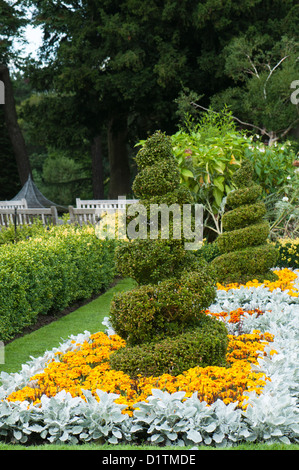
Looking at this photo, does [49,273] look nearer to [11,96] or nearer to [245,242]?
[245,242]

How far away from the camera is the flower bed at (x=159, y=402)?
3385 mm

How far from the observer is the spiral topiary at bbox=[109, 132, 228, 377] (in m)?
4.03

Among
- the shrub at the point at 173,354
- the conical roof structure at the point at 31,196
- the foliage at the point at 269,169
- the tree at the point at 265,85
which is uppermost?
the tree at the point at 265,85

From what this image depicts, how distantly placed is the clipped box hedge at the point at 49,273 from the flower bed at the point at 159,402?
5.94 feet

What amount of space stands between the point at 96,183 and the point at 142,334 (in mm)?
19842

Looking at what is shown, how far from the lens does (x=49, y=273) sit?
7.17m

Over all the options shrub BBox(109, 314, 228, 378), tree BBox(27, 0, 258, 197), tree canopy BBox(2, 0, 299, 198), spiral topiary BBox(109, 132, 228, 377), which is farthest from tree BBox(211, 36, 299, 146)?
shrub BBox(109, 314, 228, 378)

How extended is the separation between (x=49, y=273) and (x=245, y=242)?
269 cm

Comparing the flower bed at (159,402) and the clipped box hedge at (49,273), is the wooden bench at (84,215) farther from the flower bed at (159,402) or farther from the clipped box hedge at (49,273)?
the flower bed at (159,402)

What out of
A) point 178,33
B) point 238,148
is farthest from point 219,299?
point 178,33

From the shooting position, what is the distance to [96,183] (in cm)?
2362

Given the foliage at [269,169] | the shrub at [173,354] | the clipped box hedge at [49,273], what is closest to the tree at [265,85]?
the foliage at [269,169]

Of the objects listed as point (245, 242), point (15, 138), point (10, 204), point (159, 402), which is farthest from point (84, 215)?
point (15, 138)

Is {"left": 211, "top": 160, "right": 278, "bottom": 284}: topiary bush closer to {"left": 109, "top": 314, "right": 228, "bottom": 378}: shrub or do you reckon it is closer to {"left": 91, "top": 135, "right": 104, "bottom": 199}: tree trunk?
{"left": 109, "top": 314, "right": 228, "bottom": 378}: shrub
